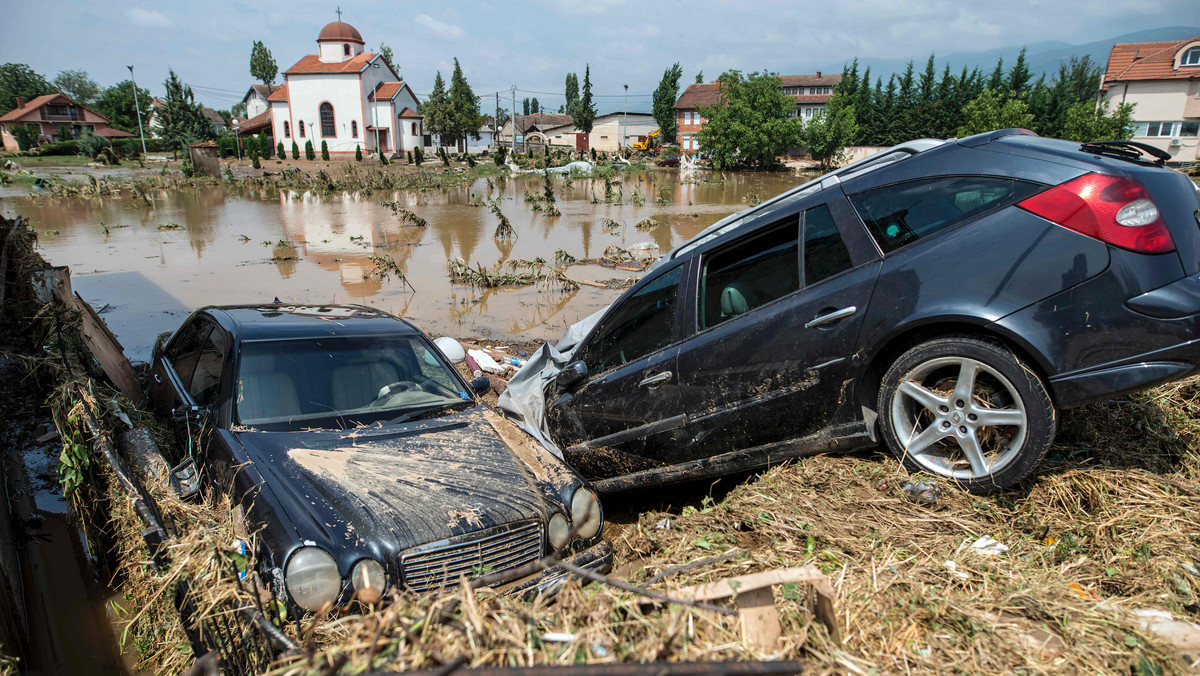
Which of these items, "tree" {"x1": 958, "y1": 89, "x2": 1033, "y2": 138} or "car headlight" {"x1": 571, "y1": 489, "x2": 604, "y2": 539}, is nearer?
"car headlight" {"x1": 571, "y1": 489, "x2": 604, "y2": 539}

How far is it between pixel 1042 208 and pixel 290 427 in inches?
174

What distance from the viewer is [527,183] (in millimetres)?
45594

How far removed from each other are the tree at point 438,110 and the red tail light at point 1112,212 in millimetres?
69018

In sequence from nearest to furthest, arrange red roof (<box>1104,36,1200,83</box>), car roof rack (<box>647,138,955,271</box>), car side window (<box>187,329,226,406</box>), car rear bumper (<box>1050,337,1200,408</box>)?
car rear bumper (<box>1050,337,1200,408</box>)
car roof rack (<box>647,138,955,271</box>)
car side window (<box>187,329,226,406</box>)
red roof (<box>1104,36,1200,83</box>)

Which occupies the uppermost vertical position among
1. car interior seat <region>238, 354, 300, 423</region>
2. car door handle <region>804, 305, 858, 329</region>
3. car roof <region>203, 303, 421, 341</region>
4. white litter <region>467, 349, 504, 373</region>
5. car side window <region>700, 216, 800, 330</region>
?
car side window <region>700, 216, 800, 330</region>

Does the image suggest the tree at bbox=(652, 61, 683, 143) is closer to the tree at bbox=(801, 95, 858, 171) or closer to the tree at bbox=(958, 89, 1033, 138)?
the tree at bbox=(801, 95, 858, 171)

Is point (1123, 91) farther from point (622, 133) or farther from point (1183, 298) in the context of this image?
point (1183, 298)

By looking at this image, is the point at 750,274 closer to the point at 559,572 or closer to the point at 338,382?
the point at 559,572

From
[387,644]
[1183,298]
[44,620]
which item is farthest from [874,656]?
[44,620]

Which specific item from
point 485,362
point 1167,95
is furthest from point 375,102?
point 1167,95

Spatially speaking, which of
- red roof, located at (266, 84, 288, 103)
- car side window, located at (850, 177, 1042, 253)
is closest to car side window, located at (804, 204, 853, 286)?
car side window, located at (850, 177, 1042, 253)

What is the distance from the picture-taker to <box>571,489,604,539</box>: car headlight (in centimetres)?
392

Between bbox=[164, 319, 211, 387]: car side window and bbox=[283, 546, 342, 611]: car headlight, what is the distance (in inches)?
110

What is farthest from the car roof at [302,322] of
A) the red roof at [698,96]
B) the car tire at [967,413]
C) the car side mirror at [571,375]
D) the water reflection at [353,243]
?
the red roof at [698,96]
